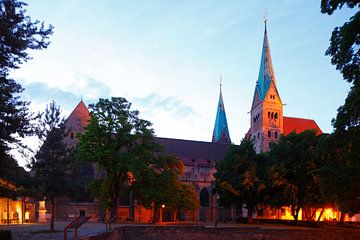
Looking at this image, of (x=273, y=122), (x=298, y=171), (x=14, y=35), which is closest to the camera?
(x=14, y=35)

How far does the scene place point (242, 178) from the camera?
5228 centimetres

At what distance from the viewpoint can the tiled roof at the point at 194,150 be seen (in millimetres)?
79875

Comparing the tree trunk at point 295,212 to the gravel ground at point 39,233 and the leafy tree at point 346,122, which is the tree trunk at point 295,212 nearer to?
the gravel ground at point 39,233

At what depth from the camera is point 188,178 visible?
76.0 m

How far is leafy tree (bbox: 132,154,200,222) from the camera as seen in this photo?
48.6m

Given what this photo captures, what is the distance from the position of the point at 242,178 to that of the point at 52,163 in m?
27.8

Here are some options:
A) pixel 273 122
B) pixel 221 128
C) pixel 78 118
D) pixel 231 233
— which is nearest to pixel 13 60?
pixel 231 233

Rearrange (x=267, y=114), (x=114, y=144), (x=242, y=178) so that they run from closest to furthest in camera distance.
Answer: (x=114, y=144) → (x=242, y=178) → (x=267, y=114)

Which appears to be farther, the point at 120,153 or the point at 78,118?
the point at 78,118

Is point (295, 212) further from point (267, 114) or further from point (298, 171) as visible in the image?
point (267, 114)

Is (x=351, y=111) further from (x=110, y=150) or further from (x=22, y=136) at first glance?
(x=110, y=150)

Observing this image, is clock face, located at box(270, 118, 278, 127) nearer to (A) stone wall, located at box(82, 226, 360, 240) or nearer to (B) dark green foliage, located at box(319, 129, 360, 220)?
(A) stone wall, located at box(82, 226, 360, 240)

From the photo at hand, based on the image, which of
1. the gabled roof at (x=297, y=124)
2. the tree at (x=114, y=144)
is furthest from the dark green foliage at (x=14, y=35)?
the gabled roof at (x=297, y=124)

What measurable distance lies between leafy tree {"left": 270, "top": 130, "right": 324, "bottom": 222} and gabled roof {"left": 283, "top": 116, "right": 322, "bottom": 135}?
121 ft
